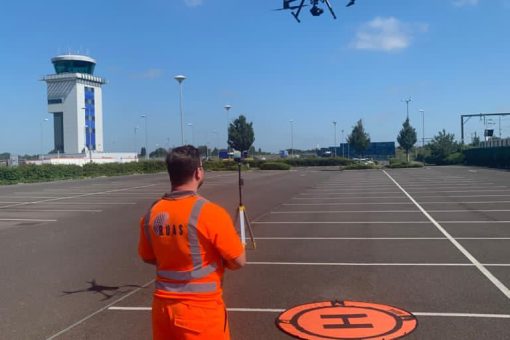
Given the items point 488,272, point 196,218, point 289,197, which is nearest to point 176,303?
point 196,218

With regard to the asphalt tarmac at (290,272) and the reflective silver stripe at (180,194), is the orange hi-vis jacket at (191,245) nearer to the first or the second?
the reflective silver stripe at (180,194)

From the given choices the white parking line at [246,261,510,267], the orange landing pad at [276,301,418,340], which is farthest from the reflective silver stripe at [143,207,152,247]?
the white parking line at [246,261,510,267]

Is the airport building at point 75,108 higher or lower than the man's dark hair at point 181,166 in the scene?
higher

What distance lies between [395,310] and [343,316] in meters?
0.63

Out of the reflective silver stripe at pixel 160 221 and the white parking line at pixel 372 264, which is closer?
the reflective silver stripe at pixel 160 221

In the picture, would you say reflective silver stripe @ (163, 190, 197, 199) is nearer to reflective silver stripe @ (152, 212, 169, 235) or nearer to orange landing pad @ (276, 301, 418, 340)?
reflective silver stripe @ (152, 212, 169, 235)

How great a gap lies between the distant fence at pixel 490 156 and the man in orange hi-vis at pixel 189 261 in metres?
52.8

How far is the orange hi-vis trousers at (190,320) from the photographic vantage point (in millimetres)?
2943

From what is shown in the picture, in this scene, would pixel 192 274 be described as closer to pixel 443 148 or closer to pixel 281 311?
pixel 281 311

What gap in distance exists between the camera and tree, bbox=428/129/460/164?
75188mm

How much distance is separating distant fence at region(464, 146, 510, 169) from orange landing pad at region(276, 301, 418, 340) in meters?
49.5

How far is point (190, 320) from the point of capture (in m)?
2.95

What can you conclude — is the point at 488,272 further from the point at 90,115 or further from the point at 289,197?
the point at 90,115

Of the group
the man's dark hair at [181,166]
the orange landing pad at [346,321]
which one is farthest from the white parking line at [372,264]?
the man's dark hair at [181,166]
